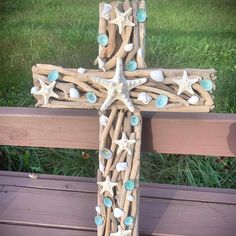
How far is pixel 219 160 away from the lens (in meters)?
1.71

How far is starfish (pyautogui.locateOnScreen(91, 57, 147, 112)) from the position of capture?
927 millimetres

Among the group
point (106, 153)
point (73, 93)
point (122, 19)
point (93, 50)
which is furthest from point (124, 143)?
point (93, 50)

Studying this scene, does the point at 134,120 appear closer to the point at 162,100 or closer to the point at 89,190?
the point at 162,100

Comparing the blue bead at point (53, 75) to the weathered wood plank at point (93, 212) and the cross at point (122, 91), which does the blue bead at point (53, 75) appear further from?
the weathered wood plank at point (93, 212)

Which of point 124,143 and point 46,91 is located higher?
point 46,91

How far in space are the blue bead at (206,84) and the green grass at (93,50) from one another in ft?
2.08

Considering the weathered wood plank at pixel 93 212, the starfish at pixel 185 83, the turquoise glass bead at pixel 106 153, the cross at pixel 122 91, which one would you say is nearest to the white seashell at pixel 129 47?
the cross at pixel 122 91

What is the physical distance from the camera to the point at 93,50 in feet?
5.27

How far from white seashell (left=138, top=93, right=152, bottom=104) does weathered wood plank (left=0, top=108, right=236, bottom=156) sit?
12 centimetres

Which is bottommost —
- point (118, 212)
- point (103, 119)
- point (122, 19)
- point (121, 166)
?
point (118, 212)

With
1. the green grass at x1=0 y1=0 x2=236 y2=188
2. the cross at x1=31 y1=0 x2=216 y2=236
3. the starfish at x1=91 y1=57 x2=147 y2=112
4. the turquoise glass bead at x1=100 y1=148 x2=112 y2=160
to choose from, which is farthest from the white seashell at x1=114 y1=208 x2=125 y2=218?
the green grass at x1=0 y1=0 x2=236 y2=188

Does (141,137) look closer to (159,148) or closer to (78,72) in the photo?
(159,148)

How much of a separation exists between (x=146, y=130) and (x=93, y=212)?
312 mm

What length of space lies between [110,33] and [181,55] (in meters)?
0.67
